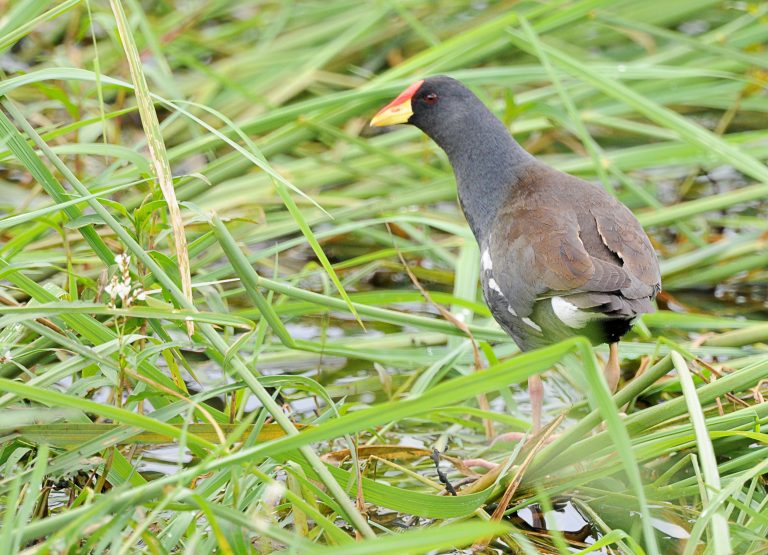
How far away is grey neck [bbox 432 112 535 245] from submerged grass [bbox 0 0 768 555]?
19 centimetres

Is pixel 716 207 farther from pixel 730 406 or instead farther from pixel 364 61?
pixel 364 61

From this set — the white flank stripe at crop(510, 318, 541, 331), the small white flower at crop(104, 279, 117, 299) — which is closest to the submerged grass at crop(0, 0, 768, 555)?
the small white flower at crop(104, 279, 117, 299)

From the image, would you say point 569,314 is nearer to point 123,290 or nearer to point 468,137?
point 468,137

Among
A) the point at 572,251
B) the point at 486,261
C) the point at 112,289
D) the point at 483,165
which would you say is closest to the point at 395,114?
the point at 483,165

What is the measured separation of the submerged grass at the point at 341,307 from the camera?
6.09 ft

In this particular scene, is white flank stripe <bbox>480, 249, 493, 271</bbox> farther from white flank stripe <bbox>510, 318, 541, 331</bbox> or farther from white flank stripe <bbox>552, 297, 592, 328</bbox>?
white flank stripe <bbox>552, 297, 592, 328</bbox>

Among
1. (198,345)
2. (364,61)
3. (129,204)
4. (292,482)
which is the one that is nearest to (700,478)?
(292,482)

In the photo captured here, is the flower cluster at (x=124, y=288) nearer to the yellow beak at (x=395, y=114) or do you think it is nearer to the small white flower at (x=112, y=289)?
the small white flower at (x=112, y=289)

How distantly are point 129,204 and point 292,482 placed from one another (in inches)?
71.1

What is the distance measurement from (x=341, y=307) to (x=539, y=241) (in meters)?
0.53

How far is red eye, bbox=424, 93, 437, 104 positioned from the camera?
3262 mm

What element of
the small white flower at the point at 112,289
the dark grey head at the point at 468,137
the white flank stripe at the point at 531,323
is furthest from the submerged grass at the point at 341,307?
the white flank stripe at the point at 531,323

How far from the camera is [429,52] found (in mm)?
3691

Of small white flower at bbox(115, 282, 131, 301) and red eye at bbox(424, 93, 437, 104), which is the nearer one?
small white flower at bbox(115, 282, 131, 301)
